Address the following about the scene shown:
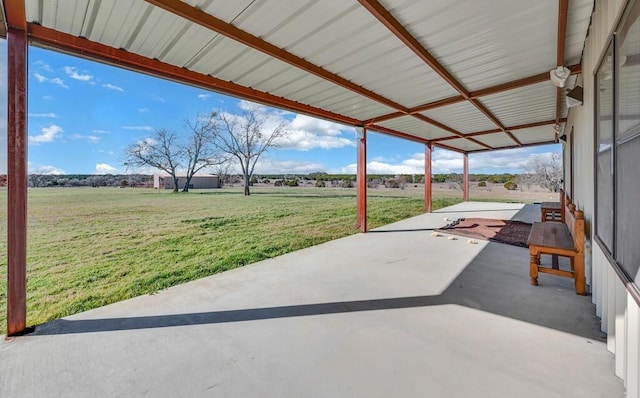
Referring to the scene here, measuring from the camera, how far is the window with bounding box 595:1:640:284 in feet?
4.41

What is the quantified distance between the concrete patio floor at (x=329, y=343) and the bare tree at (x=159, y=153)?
16488 mm

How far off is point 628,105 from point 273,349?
2631 mm

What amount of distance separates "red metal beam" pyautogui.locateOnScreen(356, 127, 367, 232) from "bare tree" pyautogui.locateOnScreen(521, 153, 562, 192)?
17601 millimetres

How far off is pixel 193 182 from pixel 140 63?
66.6 feet

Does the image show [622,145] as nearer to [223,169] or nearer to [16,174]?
[16,174]

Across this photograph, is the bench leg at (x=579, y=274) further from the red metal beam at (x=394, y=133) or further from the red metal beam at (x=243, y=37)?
the red metal beam at (x=394, y=133)

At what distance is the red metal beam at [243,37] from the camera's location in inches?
86.0

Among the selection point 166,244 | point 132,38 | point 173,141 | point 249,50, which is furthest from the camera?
point 173,141

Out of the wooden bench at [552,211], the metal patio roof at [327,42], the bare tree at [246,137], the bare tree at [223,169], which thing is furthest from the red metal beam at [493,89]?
the bare tree at [223,169]

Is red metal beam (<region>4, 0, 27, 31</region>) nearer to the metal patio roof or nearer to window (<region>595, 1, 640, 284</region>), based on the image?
the metal patio roof

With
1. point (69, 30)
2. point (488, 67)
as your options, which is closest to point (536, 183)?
point (488, 67)

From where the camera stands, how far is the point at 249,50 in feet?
9.74

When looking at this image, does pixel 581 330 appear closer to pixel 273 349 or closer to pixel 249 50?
pixel 273 349

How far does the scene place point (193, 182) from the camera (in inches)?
851
